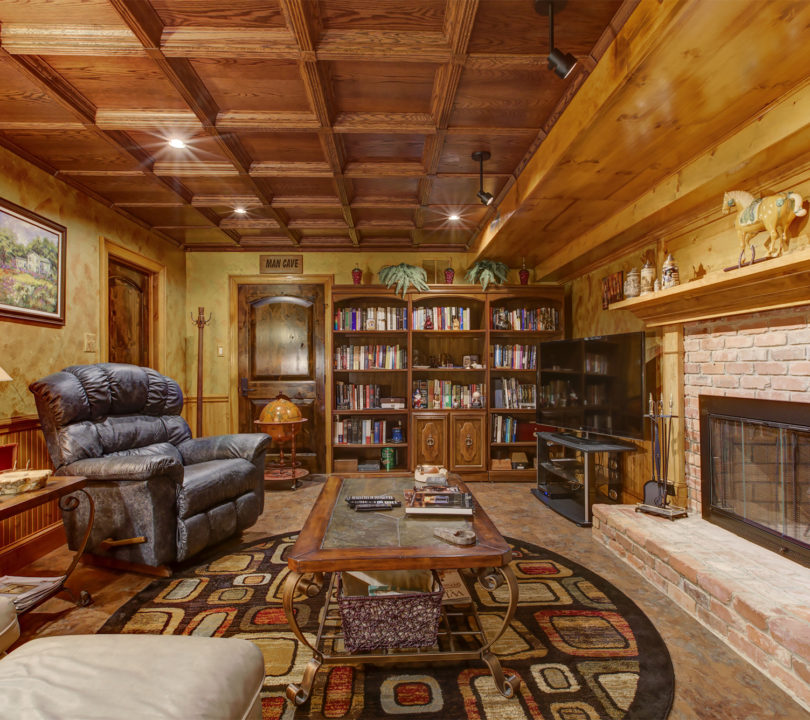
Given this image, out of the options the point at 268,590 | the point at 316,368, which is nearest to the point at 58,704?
the point at 268,590

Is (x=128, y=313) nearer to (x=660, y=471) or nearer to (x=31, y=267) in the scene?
(x=31, y=267)

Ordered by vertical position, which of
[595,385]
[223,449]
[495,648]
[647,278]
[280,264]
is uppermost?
[280,264]

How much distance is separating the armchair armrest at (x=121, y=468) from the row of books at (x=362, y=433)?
2.29 metres

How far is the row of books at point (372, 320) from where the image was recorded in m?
4.64

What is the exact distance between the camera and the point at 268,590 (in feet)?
7.36

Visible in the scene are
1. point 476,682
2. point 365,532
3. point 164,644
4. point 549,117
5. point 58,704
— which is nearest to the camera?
point 58,704

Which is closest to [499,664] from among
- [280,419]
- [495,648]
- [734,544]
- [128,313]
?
[495,648]

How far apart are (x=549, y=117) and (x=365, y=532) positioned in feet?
7.12

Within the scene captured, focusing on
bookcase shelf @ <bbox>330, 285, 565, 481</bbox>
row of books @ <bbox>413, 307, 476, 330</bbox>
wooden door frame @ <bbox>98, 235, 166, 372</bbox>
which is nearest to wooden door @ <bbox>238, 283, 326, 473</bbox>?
bookcase shelf @ <bbox>330, 285, 565, 481</bbox>

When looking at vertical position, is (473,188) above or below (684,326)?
above

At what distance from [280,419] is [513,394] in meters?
2.26

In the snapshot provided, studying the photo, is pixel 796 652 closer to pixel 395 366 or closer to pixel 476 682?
pixel 476 682

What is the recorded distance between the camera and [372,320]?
4.65 meters

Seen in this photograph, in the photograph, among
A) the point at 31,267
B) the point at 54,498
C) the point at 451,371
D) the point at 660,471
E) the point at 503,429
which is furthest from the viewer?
the point at 451,371
